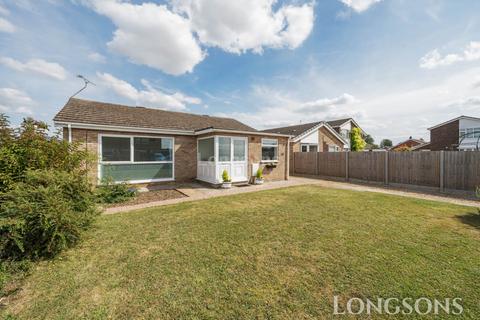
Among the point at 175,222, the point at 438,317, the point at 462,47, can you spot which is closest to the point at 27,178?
the point at 175,222

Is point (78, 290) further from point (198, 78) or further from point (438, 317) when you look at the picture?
point (198, 78)

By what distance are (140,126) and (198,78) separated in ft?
23.2

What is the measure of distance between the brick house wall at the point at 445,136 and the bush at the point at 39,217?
38.1 meters

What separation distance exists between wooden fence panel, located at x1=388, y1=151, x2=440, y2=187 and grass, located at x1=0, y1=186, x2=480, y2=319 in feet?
17.8

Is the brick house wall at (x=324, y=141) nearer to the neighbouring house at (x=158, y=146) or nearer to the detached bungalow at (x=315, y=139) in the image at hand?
the detached bungalow at (x=315, y=139)

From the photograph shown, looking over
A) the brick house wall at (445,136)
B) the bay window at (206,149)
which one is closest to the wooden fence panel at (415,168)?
the bay window at (206,149)

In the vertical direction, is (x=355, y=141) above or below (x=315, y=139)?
above

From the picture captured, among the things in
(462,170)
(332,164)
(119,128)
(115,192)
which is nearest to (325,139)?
(332,164)

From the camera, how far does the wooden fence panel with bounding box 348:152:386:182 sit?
1222 cm

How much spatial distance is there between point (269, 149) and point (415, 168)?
8440 millimetres

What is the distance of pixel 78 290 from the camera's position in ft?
8.89

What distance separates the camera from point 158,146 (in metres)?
10.9

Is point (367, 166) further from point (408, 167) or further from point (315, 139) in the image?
point (315, 139)

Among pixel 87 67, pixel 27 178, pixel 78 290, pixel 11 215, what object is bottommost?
pixel 78 290
